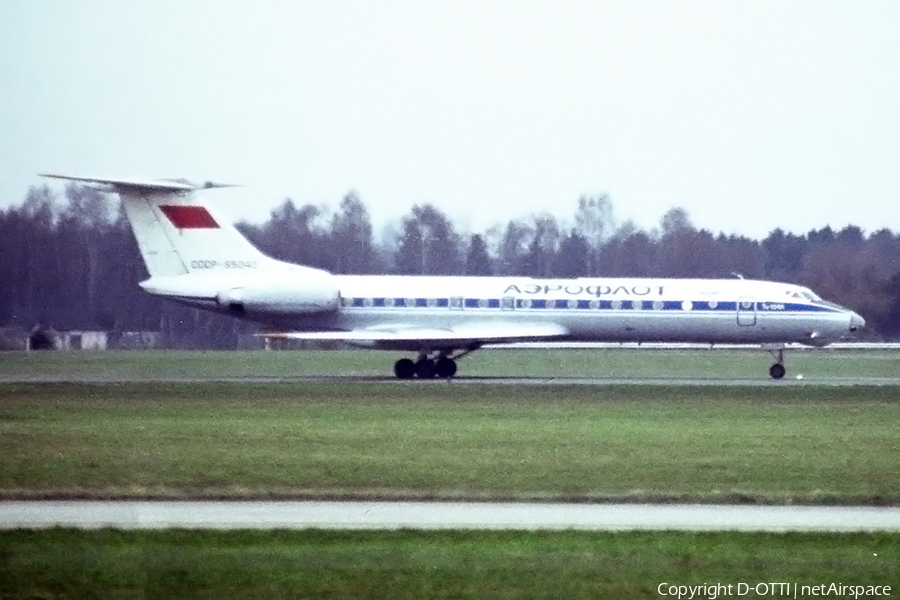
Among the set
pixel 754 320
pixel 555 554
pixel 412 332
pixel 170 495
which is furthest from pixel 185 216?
pixel 555 554

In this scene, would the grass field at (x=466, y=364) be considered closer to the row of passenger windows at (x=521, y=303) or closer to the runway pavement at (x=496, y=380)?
the runway pavement at (x=496, y=380)

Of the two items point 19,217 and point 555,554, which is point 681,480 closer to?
point 555,554

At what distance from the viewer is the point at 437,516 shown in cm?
1331

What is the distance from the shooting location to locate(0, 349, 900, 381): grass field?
3662cm

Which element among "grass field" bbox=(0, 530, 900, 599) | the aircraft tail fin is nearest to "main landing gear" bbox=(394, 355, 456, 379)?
the aircraft tail fin

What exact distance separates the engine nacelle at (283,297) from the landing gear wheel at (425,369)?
9.07 ft

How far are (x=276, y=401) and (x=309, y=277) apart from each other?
32.4 ft

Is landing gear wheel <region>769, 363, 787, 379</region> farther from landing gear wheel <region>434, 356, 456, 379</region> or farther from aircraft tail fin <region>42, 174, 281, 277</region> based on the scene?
aircraft tail fin <region>42, 174, 281, 277</region>

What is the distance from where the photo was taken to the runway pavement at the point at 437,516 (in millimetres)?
12578

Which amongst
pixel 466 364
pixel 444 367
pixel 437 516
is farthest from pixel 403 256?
pixel 437 516

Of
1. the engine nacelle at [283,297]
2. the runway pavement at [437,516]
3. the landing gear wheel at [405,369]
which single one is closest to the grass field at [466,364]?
the engine nacelle at [283,297]

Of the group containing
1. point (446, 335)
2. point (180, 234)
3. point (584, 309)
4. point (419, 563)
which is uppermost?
point (180, 234)

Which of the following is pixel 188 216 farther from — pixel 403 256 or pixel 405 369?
pixel 403 256

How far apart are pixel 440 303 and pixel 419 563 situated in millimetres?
26241
